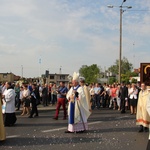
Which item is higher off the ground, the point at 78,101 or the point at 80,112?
the point at 78,101

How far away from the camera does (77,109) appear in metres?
10.3

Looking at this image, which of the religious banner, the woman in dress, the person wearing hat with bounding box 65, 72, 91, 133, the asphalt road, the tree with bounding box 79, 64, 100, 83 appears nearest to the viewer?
the asphalt road

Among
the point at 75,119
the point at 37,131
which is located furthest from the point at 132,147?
the point at 37,131

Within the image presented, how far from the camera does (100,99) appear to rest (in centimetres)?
2109

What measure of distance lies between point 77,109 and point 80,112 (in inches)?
5.6

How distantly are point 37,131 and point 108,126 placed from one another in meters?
2.87

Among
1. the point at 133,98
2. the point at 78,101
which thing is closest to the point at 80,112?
the point at 78,101

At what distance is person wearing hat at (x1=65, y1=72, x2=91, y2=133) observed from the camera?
10.2 m

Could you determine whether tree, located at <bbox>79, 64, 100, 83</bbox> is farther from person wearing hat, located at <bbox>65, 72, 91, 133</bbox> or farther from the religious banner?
person wearing hat, located at <bbox>65, 72, 91, 133</bbox>

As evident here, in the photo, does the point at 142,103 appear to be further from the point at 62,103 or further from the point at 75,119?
the point at 62,103

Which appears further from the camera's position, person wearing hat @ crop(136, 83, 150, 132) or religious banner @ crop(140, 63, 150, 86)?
religious banner @ crop(140, 63, 150, 86)

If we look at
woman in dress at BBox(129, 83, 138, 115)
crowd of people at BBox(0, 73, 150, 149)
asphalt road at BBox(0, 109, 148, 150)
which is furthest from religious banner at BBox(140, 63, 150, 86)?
woman in dress at BBox(129, 83, 138, 115)

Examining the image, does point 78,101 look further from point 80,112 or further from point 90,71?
point 90,71

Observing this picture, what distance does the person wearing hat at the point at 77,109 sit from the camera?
33.3 feet
